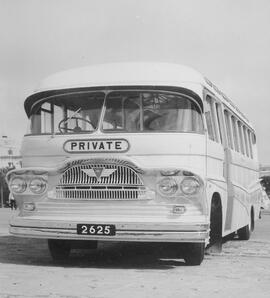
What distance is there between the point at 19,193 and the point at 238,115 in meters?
5.97

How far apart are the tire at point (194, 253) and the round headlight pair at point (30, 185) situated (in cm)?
225

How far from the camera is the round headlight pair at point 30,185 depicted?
9422mm

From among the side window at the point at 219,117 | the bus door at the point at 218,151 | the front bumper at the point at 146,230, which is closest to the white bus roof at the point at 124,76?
the bus door at the point at 218,151

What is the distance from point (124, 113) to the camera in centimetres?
952

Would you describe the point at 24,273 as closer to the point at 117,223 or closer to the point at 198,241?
the point at 117,223

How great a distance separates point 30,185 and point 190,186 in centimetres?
232

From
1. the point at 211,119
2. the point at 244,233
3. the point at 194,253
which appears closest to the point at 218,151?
the point at 211,119

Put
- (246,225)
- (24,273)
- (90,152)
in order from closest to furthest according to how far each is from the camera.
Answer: (24,273) → (90,152) → (246,225)

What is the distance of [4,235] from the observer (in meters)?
15.2

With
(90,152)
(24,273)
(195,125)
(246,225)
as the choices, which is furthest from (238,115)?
(24,273)

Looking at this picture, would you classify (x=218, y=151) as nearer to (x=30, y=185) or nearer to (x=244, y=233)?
(x=30, y=185)

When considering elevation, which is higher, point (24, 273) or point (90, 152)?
point (90, 152)

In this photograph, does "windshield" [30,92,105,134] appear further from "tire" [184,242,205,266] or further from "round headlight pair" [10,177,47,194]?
"tire" [184,242,205,266]

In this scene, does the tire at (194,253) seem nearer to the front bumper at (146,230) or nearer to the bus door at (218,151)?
the front bumper at (146,230)
